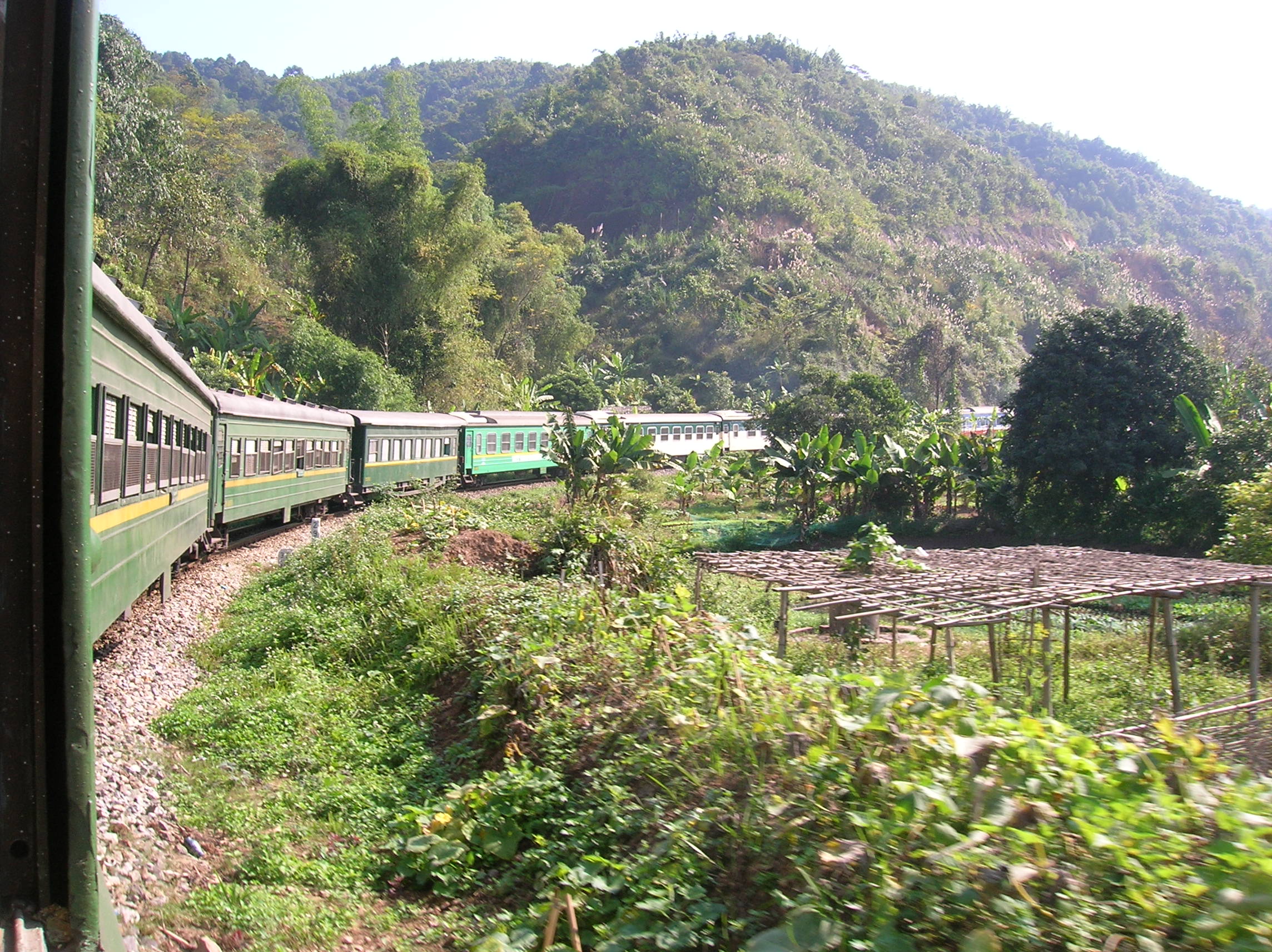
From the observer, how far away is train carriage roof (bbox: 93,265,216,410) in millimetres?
5512

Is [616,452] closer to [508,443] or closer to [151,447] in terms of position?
[151,447]

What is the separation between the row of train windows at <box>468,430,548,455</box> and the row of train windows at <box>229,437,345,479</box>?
749cm

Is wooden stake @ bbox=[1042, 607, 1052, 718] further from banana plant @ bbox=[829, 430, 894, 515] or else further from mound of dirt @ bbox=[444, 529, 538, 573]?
banana plant @ bbox=[829, 430, 894, 515]

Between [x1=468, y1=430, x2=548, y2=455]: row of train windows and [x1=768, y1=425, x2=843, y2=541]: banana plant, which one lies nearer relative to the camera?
[x1=768, y1=425, x2=843, y2=541]: banana plant

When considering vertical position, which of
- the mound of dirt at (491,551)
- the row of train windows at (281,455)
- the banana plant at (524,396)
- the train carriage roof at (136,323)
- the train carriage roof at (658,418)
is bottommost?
the mound of dirt at (491,551)

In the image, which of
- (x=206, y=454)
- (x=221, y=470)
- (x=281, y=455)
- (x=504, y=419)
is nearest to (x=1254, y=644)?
(x=206, y=454)

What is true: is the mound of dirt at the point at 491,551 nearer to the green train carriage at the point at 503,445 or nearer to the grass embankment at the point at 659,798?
the grass embankment at the point at 659,798

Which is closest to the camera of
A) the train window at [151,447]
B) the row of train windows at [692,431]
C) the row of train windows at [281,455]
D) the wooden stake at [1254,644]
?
the train window at [151,447]

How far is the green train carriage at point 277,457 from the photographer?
13.1 meters

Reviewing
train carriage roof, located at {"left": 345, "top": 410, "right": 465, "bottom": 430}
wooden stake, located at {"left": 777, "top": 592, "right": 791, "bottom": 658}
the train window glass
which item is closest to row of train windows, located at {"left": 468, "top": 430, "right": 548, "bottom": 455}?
train carriage roof, located at {"left": 345, "top": 410, "right": 465, "bottom": 430}

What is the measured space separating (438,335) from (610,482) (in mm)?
21578

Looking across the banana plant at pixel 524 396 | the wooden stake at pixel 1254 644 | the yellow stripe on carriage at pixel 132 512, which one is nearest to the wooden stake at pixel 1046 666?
the wooden stake at pixel 1254 644

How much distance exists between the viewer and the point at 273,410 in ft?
49.4

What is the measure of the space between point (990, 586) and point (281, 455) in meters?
11.4
